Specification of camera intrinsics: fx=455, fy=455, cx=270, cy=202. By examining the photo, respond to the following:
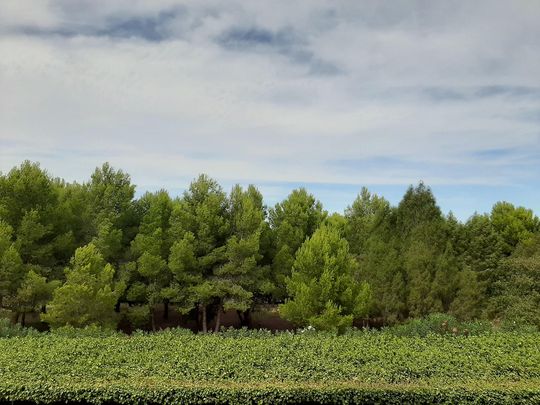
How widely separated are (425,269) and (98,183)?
819 inches

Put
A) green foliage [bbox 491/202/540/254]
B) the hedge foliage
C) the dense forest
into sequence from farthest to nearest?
1. green foliage [bbox 491/202/540/254]
2. the dense forest
3. the hedge foliage

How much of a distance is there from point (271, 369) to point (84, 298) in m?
12.0

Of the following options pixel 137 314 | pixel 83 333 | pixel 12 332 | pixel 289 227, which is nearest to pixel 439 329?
pixel 289 227

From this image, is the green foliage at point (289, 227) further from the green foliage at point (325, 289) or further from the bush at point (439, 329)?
the bush at point (439, 329)

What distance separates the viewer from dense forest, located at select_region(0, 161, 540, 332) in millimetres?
23578

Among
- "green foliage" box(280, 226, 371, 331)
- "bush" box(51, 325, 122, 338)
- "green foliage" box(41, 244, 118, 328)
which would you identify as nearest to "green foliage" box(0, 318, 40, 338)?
"bush" box(51, 325, 122, 338)

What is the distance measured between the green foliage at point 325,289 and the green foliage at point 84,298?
905cm

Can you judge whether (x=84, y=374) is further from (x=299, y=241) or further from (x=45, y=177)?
(x=299, y=241)

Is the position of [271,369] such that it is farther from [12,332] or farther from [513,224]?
[513,224]

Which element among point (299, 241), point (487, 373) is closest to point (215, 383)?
point (487, 373)

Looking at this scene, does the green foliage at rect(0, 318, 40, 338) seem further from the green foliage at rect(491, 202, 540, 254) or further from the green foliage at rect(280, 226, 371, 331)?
the green foliage at rect(491, 202, 540, 254)

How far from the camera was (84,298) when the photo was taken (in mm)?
21812

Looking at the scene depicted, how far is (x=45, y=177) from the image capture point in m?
27.0

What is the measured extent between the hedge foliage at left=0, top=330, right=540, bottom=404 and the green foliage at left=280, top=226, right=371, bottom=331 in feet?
19.6
